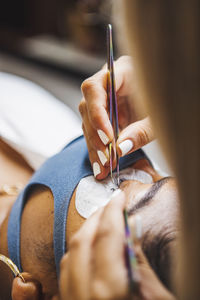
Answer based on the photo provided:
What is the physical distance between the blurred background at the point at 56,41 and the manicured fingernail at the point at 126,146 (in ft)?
2.83

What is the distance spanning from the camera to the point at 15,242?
654mm

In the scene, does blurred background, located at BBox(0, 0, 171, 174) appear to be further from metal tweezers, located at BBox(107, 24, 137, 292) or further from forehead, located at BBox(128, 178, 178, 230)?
forehead, located at BBox(128, 178, 178, 230)

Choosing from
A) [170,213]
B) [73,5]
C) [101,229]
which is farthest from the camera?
[73,5]

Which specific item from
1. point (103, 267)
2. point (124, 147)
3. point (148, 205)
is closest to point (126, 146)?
point (124, 147)

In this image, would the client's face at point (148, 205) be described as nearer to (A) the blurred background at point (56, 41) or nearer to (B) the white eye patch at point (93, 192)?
(B) the white eye patch at point (93, 192)

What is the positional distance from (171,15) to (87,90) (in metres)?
0.34

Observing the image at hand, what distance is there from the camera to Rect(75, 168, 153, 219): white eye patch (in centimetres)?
56

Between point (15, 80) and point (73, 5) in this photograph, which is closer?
point (15, 80)

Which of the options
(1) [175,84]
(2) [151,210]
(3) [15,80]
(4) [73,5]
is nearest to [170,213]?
A: (2) [151,210]

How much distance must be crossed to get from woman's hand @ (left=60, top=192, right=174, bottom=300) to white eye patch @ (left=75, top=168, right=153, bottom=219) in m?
0.14

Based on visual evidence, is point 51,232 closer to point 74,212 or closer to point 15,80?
point 74,212

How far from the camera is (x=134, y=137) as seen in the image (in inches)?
23.3

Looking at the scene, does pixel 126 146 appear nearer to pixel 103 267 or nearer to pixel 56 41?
pixel 103 267

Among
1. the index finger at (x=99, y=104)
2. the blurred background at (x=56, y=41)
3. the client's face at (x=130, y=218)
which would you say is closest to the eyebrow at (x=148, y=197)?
the client's face at (x=130, y=218)
